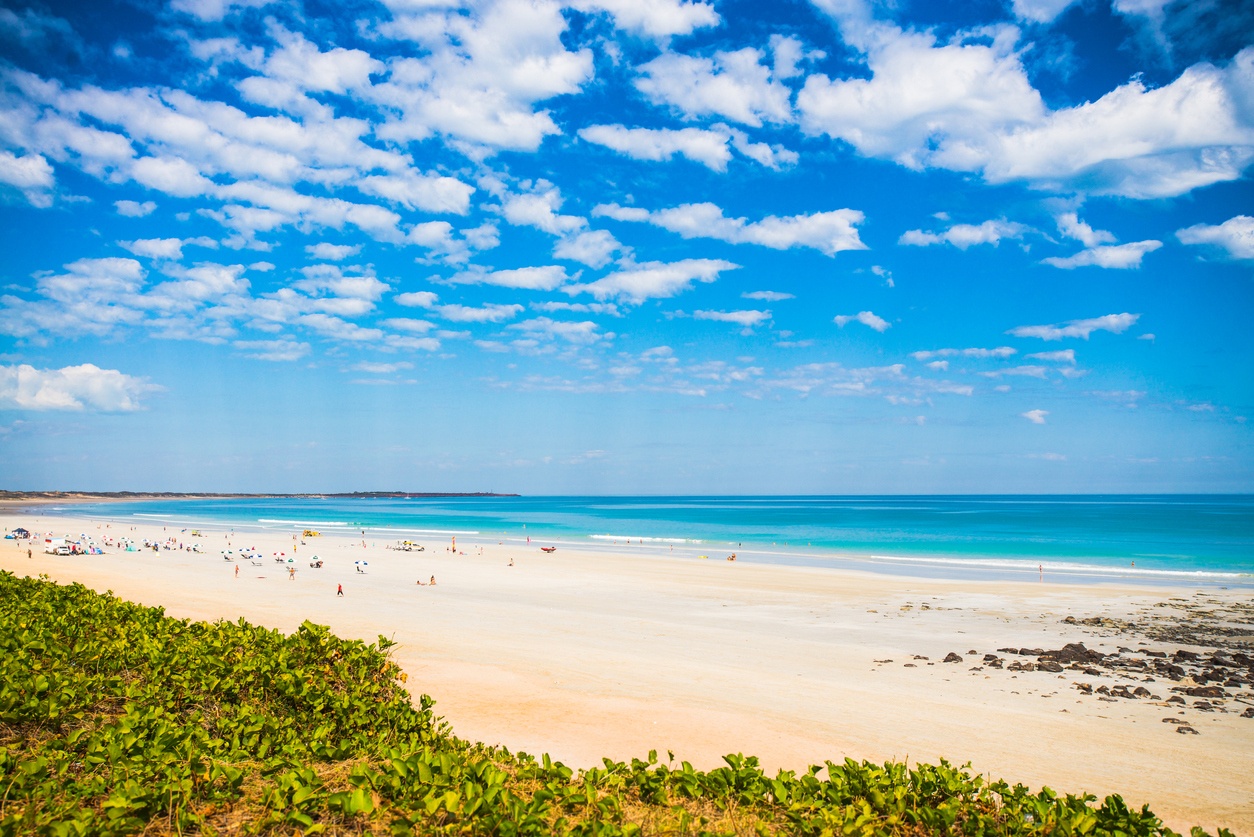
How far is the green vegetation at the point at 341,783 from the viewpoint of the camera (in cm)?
414

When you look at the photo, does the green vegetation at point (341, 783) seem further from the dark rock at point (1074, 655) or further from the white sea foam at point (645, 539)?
the white sea foam at point (645, 539)

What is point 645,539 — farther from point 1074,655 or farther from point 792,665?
point 792,665

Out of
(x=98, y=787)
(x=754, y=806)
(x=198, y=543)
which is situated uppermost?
(x=98, y=787)

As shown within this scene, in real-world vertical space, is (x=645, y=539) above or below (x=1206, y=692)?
below

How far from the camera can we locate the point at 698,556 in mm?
51000

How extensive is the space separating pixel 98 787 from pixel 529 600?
23.7m

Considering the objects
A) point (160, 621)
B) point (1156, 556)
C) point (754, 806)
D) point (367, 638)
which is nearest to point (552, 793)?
point (754, 806)

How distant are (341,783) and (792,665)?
518 inches

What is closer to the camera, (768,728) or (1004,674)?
(768,728)

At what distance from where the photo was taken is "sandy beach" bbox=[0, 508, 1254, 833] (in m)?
10.3

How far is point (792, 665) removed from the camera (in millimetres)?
16250

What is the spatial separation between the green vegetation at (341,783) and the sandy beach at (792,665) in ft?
14.2

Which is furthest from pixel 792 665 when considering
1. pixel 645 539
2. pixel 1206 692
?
pixel 645 539

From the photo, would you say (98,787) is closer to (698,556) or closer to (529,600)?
(529,600)
